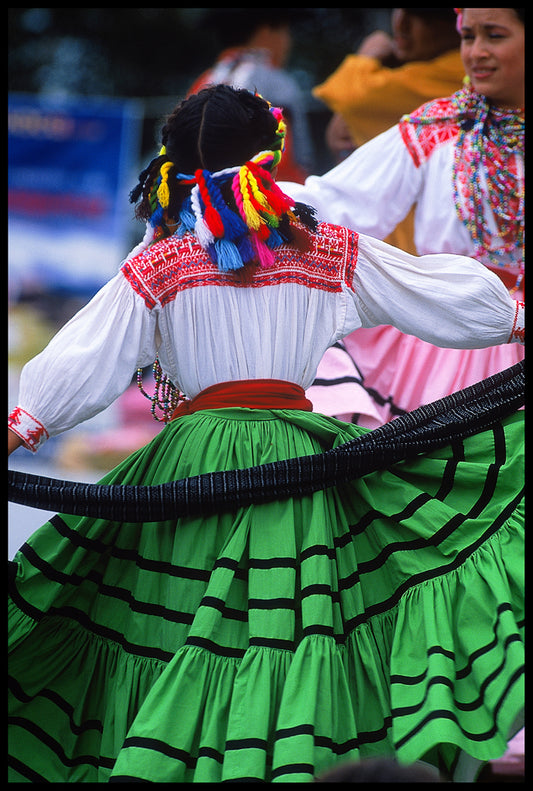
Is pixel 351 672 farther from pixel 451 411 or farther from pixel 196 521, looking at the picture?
pixel 451 411

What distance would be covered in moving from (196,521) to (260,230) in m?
0.68

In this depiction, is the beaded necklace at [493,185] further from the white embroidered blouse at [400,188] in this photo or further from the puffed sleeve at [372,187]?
the puffed sleeve at [372,187]

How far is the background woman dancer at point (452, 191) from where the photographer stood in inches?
137

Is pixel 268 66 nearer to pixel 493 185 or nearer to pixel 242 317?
pixel 493 185

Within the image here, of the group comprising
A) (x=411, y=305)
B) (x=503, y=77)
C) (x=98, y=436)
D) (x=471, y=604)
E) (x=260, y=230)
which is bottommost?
(x=98, y=436)

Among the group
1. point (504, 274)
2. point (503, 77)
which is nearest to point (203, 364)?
point (504, 274)

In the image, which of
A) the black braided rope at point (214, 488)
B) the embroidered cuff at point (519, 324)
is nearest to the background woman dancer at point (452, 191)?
the embroidered cuff at point (519, 324)

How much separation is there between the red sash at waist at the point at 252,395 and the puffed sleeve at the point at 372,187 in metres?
1.11

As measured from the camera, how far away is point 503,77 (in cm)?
349

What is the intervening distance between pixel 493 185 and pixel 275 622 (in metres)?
1.82

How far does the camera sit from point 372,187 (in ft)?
11.7

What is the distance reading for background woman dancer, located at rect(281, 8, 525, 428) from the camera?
11.4 feet

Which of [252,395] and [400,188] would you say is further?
[400,188]

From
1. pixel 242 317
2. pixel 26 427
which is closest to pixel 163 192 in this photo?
pixel 242 317
